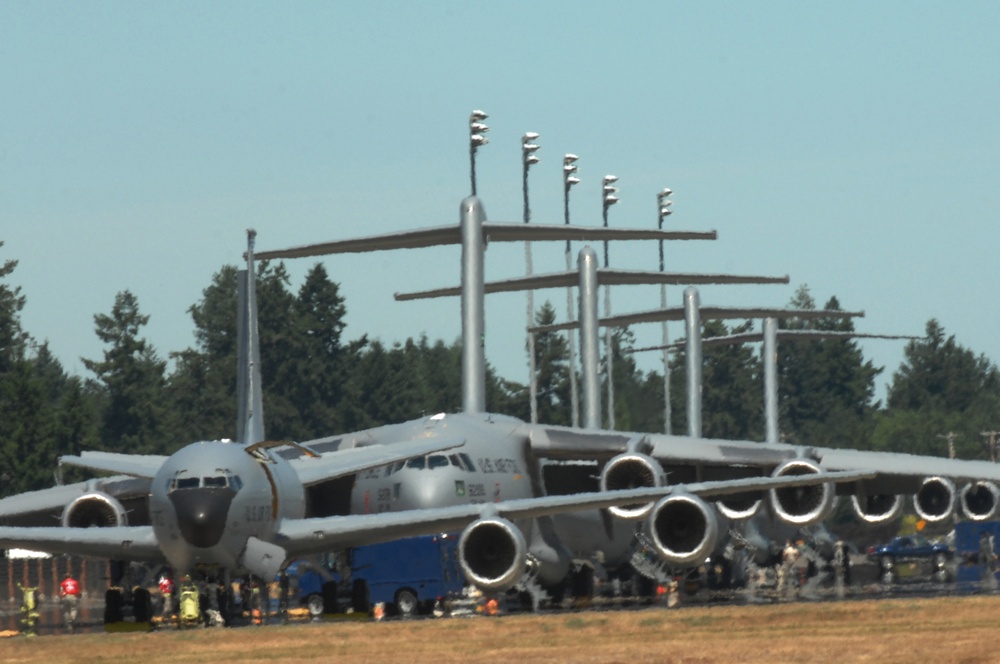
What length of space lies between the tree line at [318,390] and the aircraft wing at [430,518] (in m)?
52.9

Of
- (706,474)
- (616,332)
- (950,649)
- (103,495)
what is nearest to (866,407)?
(616,332)

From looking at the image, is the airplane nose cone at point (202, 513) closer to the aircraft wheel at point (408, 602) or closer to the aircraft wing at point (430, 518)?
the aircraft wing at point (430, 518)

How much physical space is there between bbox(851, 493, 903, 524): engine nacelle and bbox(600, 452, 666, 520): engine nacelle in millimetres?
6706

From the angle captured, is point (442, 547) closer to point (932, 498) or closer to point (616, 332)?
point (932, 498)

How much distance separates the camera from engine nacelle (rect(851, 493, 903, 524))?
1564 inches

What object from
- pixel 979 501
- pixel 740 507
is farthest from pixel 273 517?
pixel 979 501

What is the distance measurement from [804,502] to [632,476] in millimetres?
3021

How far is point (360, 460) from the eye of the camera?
30516mm

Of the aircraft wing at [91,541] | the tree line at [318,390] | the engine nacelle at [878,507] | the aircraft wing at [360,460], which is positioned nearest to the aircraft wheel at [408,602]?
the aircraft wing at [360,460]

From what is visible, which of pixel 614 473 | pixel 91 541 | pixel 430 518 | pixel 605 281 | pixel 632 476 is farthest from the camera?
pixel 605 281

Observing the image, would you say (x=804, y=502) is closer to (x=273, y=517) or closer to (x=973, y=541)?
(x=273, y=517)

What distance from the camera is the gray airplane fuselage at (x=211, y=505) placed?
26938mm

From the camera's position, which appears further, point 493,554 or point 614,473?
point 614,473

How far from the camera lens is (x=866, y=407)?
144000 mm
